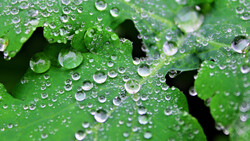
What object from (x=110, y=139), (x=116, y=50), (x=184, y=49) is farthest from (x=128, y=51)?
(x=110, y=139)

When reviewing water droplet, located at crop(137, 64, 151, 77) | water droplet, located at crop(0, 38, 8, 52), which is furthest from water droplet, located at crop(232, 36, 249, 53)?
water droplet, located at crop(0, 38, 8, 52)

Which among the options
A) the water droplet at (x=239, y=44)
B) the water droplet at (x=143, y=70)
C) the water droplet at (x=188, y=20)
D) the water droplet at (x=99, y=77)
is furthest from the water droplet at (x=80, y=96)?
the water droplet at (x=239, y=44)

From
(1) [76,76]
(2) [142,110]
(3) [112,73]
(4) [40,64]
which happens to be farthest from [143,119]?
(4) [40,64]

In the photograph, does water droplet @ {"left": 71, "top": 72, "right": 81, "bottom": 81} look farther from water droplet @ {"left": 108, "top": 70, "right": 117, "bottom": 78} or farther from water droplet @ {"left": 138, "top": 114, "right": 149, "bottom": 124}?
water droplet @ {"left": 138, "top": 114, "right": 149, "bottom": 124}

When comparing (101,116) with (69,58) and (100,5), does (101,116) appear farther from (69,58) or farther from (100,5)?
(100,5)

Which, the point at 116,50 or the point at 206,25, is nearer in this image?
the point at 116,50

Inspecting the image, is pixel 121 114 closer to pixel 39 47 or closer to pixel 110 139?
pixel 110 139
